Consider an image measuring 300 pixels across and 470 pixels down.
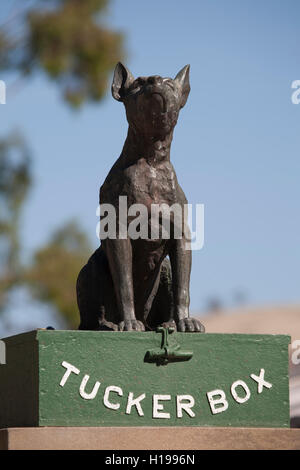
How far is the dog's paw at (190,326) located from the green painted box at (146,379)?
15 centimetres

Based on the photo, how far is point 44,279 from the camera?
17.3 meters

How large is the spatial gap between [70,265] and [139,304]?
1125cm

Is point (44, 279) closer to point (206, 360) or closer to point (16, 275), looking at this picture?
point (16, 275)

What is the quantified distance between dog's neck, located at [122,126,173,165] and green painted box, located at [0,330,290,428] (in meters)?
1.06

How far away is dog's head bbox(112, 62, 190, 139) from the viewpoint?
6.10 m

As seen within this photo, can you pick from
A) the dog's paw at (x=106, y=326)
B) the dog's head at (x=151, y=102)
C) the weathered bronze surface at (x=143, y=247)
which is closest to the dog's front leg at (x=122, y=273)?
the weathered bronze surface at (x=143, y=247)

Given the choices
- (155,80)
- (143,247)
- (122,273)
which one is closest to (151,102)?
(155,80)

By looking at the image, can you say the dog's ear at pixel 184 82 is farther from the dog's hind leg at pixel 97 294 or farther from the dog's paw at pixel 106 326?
the dog's paw at pixel 106 326

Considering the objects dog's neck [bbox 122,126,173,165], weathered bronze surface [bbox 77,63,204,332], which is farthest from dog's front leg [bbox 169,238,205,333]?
dog's neck [bbox 122,126,173,165]

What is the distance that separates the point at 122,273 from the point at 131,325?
1.10 feet

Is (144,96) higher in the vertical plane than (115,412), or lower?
higher

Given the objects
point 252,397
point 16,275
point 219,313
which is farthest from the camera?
point 219,313

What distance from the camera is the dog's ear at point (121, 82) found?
6.34 meters
